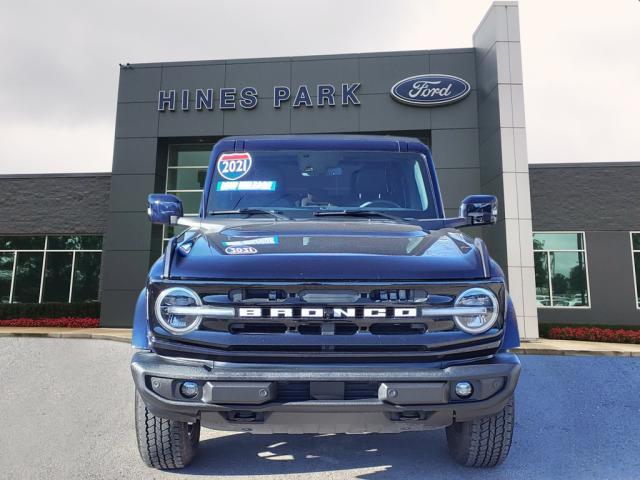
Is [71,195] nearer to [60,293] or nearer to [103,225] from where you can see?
[103,225]

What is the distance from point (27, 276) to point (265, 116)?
37.8ft

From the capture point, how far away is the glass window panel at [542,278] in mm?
16625

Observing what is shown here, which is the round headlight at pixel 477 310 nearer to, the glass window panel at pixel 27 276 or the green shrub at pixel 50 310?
the green shrub at pixel 50 310

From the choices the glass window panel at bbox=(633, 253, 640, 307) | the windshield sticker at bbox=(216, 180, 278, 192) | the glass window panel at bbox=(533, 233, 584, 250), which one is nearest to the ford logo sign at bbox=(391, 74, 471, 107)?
the glass window panel at bbox=(533, 233, 584, 250)

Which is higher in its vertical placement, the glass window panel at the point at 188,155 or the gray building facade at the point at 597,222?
the glass window panel at the point at 188,155

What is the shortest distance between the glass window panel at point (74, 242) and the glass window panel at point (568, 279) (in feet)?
54.9

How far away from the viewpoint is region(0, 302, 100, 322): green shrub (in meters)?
16.8

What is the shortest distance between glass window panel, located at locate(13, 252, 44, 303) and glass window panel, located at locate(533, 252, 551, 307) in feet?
60.8

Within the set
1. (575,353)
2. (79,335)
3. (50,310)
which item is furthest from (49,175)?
(575,353)

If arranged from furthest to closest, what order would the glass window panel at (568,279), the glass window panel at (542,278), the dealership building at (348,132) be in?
the glass window panel at (542,278) → the glass window panel at (568,279) → the dealership building at (348,132)

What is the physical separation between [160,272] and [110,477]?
157 cm

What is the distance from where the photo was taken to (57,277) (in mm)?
18094

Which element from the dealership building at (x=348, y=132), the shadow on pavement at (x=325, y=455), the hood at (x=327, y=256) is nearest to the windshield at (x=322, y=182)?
the hood at (x=327, y=256)

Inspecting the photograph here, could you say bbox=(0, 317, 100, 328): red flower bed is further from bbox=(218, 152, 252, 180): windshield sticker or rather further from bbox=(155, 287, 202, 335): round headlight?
bbox=(155, 287, 202, 335): round headlight
